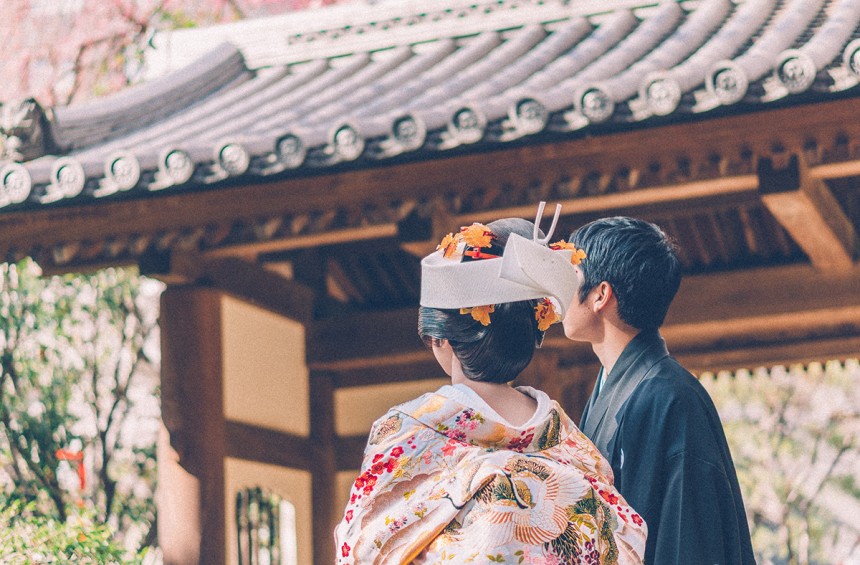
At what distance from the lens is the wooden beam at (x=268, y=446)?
5.62m

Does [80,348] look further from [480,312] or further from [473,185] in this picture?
[480,312]

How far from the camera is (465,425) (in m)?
2.05

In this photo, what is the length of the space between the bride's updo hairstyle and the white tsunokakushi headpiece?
0.06 feet

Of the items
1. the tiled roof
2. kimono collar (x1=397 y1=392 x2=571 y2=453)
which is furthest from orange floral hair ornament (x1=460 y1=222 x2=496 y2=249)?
the tiled roof

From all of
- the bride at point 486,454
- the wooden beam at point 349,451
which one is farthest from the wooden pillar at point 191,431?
the bride at point 486,454

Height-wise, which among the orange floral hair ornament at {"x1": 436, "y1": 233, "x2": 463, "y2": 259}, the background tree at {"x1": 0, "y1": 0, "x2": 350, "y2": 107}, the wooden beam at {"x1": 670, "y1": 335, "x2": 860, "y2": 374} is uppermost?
the background tree at {"x1": 0, "y1": 0, "x2": 350, "y2": 107}

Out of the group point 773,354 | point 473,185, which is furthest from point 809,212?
point 773,354

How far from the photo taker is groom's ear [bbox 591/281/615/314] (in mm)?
2662

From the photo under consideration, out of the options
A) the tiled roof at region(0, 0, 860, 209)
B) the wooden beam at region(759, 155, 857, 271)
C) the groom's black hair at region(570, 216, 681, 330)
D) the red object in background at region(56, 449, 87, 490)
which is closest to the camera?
the groom's black hair at region(570, 216, 681, 330)

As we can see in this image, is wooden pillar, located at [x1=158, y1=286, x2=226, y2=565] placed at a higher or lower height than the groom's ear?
lower

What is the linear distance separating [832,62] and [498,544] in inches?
104

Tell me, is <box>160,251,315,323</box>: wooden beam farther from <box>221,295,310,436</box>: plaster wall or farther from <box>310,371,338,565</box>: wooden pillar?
<box>310,371,338,565</box>: wooden pillar

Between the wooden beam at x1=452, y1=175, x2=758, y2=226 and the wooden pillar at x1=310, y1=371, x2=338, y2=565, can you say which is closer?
the wooden beam at x1=452, y1=175, x2=758, y2=226

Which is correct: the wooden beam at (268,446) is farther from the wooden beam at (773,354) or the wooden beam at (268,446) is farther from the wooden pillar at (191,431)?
the wooden beam at (773,354)
